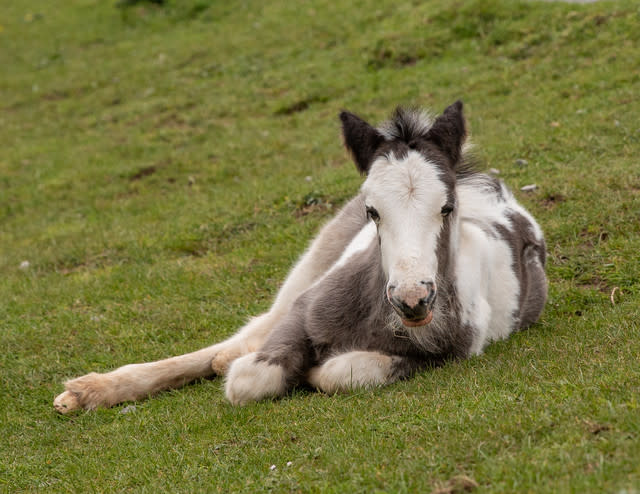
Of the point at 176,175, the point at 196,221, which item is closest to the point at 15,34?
the point at 176,175

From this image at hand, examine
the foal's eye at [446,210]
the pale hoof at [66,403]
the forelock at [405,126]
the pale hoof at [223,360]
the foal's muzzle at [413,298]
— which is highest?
the forelock at [405,126]

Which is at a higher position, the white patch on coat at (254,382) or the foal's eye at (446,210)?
the foal's eye at (446,210)

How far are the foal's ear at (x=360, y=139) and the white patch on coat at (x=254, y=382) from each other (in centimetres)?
155

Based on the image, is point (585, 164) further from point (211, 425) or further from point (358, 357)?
point (211, 425)

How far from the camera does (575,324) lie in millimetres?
6234

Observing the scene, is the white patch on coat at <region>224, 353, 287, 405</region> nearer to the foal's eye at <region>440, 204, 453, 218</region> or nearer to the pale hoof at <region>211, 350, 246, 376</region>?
the pale hoof at <region>211, 350, 246, 376</region>

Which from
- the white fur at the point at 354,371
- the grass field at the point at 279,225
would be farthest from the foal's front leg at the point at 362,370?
the grass field at the point at 279,225

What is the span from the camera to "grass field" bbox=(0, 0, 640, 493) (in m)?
4.27

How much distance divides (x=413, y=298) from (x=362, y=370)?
1.03m

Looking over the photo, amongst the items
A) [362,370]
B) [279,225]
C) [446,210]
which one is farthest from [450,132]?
[279,225]

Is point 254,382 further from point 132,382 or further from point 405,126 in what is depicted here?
point 405,126

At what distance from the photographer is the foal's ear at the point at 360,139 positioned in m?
5.45

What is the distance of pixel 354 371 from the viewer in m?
5.48

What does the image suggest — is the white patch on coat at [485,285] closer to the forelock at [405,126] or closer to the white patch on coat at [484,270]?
the white patch on coat at [484,270]
